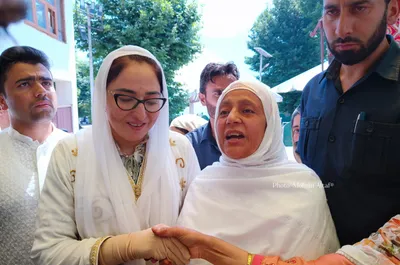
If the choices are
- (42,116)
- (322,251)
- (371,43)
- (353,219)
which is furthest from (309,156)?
A: (42,116)

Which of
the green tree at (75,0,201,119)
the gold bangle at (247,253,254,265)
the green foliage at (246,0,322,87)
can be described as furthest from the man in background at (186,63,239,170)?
the green foliage at (246,0,322,87)

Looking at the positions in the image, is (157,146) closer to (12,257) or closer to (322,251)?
(322,251)

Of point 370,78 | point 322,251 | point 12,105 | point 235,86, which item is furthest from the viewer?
point 12,105

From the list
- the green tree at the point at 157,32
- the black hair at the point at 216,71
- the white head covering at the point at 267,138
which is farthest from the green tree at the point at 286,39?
the white head covering at the point at 267,138

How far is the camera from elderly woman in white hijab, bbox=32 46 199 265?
3.34 feet

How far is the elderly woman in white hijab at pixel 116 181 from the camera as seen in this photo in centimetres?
102

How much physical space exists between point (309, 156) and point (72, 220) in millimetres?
1144

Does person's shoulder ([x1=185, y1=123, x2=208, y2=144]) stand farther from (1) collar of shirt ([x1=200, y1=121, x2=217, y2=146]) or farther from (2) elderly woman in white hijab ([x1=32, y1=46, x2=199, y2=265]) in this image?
(2) elderly woman in white hijab ([x1=32, y1=46, x2=199, y2=265])

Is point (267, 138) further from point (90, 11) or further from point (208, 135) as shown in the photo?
point (90, 11)

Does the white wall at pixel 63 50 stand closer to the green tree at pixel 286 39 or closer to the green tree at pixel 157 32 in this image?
the green tree at pixel 157 32

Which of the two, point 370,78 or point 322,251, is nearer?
point 322,251

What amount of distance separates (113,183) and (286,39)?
334 centimetres

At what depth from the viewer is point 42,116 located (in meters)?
1.52

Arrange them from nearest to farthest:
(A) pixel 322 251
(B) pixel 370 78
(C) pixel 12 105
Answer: (A) pixel 322 251 < (B) pixel 370 78 < (C) pixel 12 105
